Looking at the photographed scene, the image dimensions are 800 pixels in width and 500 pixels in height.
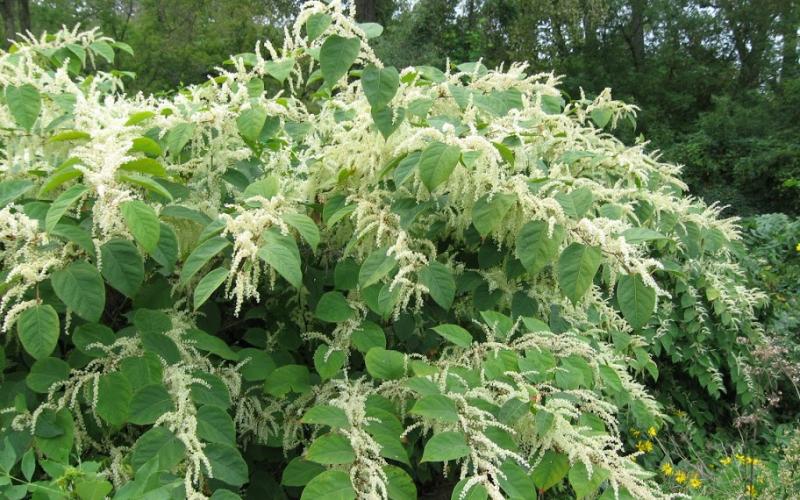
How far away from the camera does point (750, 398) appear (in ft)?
13.3

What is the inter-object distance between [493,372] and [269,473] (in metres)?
→ 0.87

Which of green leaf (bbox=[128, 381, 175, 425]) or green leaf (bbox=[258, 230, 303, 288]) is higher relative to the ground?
green leaf (bbox=[258, 230, 303, 288])

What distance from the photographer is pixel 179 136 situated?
1686mm

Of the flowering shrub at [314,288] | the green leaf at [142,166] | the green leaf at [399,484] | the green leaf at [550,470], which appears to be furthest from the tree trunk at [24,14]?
the green leaf at [550,470]

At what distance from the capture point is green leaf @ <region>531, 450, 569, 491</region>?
4.48 ft

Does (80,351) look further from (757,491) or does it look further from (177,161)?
(757,491)

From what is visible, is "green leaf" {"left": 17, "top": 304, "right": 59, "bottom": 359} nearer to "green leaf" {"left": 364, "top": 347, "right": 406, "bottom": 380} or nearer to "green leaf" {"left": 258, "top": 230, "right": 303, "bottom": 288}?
"green leaf" {"left": 258, "top": 230, "right": 303, "bottom": 288}

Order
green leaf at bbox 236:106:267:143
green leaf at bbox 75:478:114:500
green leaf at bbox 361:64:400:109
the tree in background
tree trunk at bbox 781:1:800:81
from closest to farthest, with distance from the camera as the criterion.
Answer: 1. green leaf at bbox 75:478:114:500
2. green leaf at bbox 361:64:400:109
3. green leaf at bbox 236:106:267:143
4. the tree in background
5. tree trunk at bbox 781:1:800:81

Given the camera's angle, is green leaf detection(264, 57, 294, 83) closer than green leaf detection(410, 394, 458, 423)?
No

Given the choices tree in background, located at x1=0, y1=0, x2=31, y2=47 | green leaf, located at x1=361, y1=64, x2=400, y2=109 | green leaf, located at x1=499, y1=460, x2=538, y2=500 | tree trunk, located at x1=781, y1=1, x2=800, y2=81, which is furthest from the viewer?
tree trunk, located at x1=781, y1=1, x2=800, y2=81

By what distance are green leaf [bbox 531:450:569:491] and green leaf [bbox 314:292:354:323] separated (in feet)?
1.95

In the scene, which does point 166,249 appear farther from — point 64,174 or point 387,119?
point 387,119

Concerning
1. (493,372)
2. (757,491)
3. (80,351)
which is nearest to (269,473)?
(80,351)

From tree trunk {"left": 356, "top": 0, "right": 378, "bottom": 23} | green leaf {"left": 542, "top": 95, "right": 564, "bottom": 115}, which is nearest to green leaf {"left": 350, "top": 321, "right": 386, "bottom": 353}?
green leaf {"left": 542, "top": 95, "right": 564, "bottom": 115}
